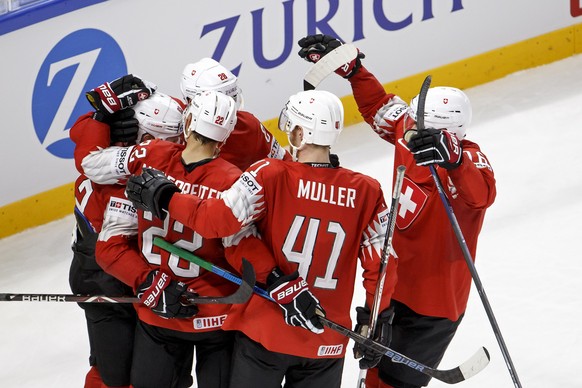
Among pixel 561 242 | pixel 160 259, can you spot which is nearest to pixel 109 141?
pixel 160 259

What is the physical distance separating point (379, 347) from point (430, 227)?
496 mm

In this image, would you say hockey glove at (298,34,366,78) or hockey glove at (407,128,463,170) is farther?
hockey glove at (298,34,366,78)

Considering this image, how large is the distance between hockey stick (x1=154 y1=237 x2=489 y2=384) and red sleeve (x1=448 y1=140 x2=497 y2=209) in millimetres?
492

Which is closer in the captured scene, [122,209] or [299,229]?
[299,229]

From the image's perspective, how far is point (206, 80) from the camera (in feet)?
13.5

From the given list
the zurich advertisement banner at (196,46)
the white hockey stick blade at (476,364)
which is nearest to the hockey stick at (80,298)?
the white hockey stick blade at (476,364)

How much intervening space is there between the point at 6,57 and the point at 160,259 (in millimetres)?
2368

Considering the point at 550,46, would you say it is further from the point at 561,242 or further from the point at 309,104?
the point at 309,104

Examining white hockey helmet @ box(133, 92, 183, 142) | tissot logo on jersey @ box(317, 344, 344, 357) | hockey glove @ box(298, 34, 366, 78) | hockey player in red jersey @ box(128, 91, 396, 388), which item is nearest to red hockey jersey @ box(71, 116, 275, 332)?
hockey player in red jersey @ box(128, 91, 396, 388)

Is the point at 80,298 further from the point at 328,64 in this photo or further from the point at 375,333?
the point at 328,64

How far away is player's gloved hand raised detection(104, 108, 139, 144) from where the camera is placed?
4082 mm

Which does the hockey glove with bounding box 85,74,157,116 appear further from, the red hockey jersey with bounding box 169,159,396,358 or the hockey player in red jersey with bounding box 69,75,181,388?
the red hockey jersey with bounding box 169,159,396,358

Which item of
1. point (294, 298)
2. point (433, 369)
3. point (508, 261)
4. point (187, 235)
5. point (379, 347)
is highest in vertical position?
point (187, 235)

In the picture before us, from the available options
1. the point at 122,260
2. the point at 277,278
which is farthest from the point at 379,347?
the point at 122,260
